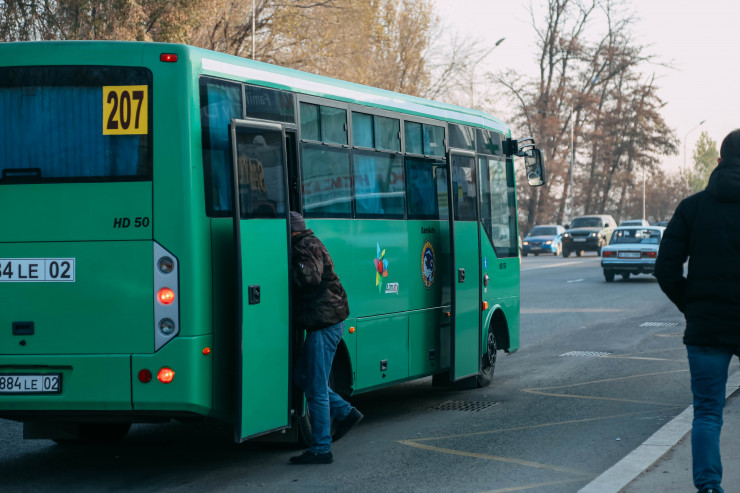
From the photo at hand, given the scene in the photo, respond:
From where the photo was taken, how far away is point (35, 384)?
21.9 ft

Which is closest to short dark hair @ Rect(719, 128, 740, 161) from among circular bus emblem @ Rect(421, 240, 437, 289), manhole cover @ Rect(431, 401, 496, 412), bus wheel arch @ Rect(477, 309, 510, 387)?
circular bus emblem @ Rect(421, 240, 437, 289)

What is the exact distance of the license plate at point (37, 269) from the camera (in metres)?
6.70

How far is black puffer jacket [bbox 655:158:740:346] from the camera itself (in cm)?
546

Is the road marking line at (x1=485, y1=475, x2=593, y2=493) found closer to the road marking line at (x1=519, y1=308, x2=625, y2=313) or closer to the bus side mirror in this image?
the bus side mirror

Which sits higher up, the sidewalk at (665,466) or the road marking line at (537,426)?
the sidewalk at (665,466)

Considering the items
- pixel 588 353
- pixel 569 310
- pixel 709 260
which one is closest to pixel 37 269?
pixel 709 260

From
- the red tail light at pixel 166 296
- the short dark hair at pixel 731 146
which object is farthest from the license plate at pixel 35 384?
the short dark hair at pixel 731 146

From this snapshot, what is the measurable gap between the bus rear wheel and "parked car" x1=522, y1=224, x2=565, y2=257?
4601cm

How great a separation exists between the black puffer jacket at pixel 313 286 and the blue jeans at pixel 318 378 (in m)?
0.10

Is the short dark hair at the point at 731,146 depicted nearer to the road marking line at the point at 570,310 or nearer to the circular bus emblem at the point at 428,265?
the circular bus emblem at the point at 428,265

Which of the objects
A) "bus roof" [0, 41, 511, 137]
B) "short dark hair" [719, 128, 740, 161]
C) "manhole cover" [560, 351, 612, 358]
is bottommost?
"manhole cover" [560, 351, 612, 358]

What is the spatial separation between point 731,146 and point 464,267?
499cm

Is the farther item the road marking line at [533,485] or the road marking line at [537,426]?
the road marking line at [537,426]

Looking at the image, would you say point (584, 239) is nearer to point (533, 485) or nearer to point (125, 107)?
point (533, 485)
